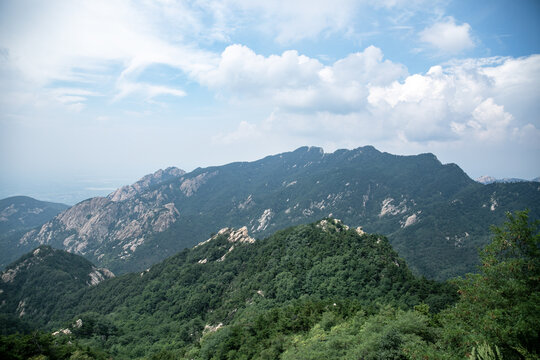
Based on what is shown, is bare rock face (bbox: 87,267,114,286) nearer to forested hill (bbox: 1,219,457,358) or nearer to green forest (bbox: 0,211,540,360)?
green forest (bbox: 0,211,540,360)

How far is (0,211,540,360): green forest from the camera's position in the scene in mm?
19547

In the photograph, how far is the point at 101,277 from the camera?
135875 mm

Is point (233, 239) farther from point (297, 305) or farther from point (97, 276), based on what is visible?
point (97, 276)

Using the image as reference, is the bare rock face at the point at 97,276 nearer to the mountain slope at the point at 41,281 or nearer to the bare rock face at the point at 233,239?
the mountain slope at the point at 41,281

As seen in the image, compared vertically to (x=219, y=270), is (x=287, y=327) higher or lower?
higher

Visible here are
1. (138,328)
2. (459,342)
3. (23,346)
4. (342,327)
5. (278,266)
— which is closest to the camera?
(459,342)

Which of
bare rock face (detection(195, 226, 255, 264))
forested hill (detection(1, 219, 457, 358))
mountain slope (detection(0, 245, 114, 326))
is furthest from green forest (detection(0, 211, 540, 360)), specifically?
bare rock face (detection(195, 226, 255, 264))

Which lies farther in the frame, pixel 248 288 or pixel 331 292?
pixel 248 288

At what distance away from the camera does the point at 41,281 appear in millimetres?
120938

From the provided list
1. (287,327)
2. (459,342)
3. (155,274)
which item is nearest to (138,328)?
(155,274)

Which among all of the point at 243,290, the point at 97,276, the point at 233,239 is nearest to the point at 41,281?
the point at 97,276

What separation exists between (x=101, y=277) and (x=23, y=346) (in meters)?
121

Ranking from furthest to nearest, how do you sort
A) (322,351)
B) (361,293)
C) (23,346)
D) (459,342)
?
(361,293), (23,346), (322,351), (459,342)

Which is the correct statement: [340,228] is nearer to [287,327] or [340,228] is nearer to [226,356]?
[287,327]
